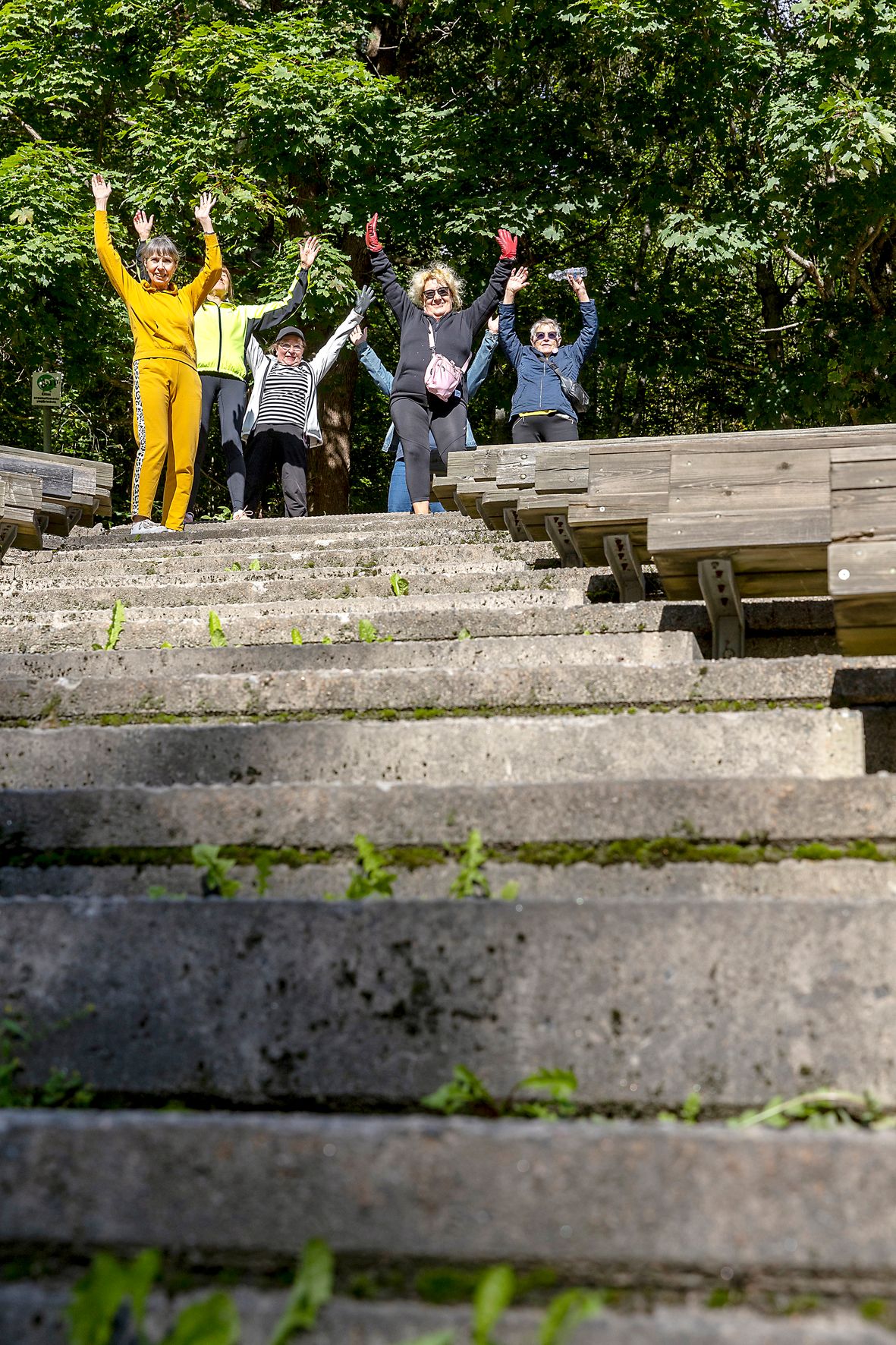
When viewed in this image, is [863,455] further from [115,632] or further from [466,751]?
[115,632]

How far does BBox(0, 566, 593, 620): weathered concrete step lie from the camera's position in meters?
5.73

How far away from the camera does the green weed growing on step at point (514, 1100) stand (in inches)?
80.8

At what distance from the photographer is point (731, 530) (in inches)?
150

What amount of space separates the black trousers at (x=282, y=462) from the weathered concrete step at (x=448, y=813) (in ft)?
24.3

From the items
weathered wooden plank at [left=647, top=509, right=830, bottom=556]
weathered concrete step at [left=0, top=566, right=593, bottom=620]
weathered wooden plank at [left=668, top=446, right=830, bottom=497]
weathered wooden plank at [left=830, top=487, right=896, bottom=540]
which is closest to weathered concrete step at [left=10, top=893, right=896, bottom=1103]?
weathered wooden plank at [left=830, top=487, right=896, bottom=540]

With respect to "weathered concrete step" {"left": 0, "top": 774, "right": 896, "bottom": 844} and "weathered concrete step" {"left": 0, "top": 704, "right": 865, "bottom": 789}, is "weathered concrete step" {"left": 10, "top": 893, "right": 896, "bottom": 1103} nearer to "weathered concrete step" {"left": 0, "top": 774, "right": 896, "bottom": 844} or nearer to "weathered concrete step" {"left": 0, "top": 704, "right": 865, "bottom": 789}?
"weathered concrete step" {"left": 0, "top": 774, "right": 896, "bottom": 844}

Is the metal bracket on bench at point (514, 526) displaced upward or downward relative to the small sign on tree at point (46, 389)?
downward

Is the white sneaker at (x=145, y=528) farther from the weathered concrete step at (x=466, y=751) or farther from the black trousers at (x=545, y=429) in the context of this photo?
the weathered concrete step at (x=466, y=751)

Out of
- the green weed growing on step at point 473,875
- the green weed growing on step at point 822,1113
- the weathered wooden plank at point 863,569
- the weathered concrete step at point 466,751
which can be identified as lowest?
the green weed growing on step at point 822,1113

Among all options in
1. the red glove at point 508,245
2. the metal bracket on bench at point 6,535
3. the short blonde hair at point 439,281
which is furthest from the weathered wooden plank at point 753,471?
the short blonde hair at point 439,281

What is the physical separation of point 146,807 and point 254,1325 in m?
1.41

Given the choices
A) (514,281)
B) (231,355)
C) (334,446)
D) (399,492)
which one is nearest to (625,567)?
(514,281)

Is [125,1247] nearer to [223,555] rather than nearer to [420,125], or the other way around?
[223,555]

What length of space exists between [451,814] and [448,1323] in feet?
4.06
